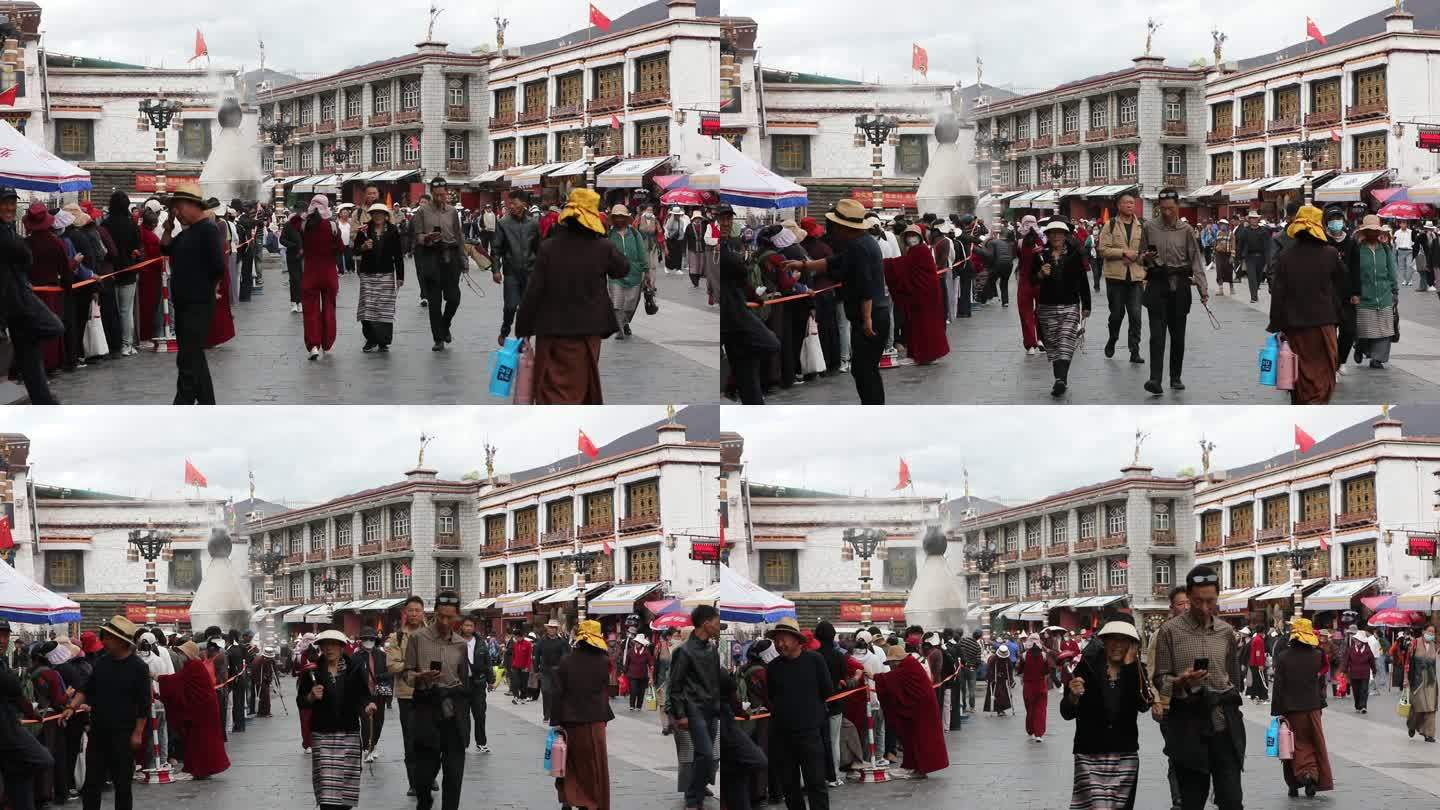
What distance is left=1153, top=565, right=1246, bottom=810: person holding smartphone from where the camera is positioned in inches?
395

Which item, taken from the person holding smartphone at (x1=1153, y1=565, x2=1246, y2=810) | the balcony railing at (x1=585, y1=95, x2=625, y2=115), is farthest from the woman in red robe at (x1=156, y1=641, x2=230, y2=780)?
the person holding smartphone at (x1=1153, y1=565, x2=1246, y2=810)

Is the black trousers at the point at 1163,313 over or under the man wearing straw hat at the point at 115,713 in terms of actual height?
over

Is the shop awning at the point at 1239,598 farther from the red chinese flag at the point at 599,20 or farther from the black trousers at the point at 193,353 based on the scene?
the black trousers at the point at 193,353

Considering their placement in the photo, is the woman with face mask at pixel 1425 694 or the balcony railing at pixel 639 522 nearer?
the woman with face mask at pixel 1425 694

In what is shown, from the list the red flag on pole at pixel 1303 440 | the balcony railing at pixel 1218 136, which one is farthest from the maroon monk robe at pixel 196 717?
the balcony railing at pixel 1218 136

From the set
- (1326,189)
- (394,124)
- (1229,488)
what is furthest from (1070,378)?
(1326,189)

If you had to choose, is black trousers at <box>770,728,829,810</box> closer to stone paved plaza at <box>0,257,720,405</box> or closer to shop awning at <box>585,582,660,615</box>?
stone paved plaza at <box>0,257,720,405</box>

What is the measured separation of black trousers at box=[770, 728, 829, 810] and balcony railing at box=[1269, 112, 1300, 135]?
12.7 m

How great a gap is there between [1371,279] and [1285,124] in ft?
20.9

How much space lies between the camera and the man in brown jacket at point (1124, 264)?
1564cm

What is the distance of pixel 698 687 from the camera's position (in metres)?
11.6

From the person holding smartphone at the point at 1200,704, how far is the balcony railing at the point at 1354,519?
1791cm

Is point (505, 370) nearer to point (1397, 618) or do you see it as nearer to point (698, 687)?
point (698, 687)

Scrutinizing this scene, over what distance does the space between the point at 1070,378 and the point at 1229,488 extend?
170 inches
